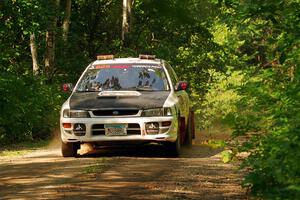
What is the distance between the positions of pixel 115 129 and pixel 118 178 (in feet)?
8.94

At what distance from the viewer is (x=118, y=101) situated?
470 inches

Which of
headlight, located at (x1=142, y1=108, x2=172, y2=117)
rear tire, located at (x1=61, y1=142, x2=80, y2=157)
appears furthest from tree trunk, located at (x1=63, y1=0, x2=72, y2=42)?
headlight, located at (x1=142, y1=108, x2=172, y2=117)

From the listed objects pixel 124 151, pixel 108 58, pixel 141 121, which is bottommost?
pixel 124 151

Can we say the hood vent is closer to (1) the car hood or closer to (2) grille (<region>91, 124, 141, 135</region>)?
(1) the car hood

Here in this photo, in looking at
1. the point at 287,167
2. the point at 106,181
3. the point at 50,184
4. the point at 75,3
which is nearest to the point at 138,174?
the point at 106,181

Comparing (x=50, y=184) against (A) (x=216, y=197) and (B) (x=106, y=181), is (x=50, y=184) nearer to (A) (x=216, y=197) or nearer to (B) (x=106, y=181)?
(B) (x=106, y=181)

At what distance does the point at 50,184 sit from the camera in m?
8.72

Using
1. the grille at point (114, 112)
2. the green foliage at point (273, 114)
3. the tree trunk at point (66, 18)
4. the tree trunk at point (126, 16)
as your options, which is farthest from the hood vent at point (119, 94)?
the tree trunk at point (66, 18)

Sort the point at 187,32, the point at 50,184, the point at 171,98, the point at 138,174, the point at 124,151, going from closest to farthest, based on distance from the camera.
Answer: the point at 50,184
the point at 138,174
the point at 171,98
the point at 124,151
the point at 187,32

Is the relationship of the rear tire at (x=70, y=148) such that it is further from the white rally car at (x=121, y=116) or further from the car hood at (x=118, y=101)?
the car hood at (x=118, y=101)

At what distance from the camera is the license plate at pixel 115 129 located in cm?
1168

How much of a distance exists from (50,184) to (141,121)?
3256 mm

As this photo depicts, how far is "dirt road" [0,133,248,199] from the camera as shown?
791 cm

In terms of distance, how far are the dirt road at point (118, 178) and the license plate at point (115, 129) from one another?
21.3 inches
